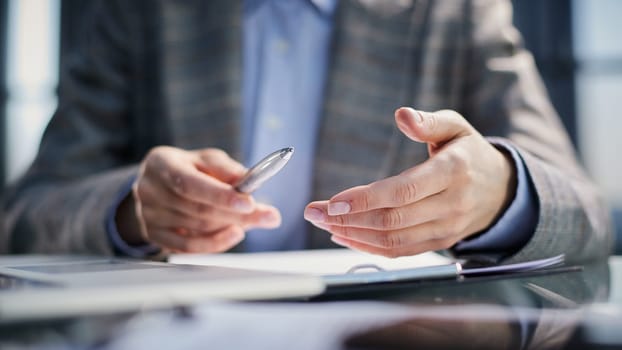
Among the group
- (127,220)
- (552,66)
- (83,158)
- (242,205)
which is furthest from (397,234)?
(552,66)

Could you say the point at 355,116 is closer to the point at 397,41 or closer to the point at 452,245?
the point at 397,41

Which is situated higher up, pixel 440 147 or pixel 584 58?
pixel 584 58

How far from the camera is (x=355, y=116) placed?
2.37 ft

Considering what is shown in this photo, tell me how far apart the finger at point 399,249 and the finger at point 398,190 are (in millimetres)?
39

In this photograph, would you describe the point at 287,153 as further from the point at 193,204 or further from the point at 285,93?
the point at 285,93

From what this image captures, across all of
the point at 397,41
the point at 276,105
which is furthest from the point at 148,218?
the point at 397,41

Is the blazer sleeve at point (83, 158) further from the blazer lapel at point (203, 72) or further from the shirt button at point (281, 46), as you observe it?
the shirt button at point (281, 46)

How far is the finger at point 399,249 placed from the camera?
360 mm

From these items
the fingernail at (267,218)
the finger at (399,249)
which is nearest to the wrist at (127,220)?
the fingernail at (267,218)

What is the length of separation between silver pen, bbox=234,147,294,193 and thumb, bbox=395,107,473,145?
70 millimetres

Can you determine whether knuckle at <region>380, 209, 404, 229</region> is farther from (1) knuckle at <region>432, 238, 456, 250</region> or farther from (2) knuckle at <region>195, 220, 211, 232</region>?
(2) knuckle at <region>195, 220, 211, 232</region>

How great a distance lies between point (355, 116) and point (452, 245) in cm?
34

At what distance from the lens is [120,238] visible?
538 millimetres

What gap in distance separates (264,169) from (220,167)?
93 millimetres
